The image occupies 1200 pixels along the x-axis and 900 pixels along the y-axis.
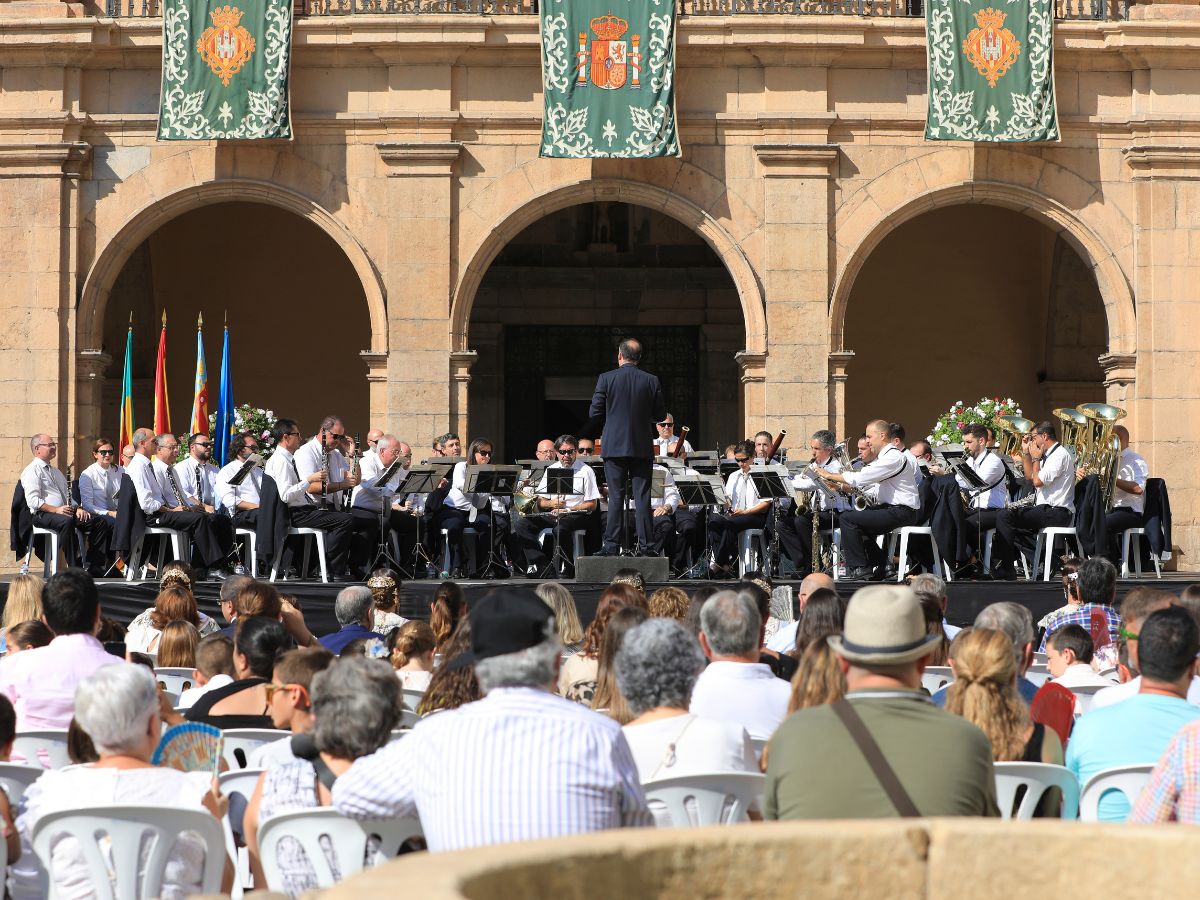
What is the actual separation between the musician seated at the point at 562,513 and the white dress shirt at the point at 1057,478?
3.49m

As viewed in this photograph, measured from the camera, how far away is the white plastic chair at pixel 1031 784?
4.63m

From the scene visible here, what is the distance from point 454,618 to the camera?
7746 millimetres

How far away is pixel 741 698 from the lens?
17.8 ft

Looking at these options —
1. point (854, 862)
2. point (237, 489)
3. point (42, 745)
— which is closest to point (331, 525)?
point (237, 489)

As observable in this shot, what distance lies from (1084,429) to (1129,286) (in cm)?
328

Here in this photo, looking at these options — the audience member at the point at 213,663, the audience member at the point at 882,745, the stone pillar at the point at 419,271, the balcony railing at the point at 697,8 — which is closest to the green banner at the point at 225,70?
the balcony railing at the point at 697,8

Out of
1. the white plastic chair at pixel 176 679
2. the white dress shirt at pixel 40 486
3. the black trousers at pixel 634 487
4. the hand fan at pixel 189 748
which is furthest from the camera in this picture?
the white dress shirt at pixel 40 486

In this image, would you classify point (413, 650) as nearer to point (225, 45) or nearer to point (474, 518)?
point (474, 518)

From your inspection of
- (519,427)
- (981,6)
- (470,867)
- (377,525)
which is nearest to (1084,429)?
(981,6)

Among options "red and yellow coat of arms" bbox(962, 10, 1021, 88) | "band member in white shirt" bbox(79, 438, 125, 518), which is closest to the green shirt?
"band member in white shirt" bbox(79, 438, 125, 518)

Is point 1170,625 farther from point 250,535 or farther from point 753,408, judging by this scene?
point 753,408

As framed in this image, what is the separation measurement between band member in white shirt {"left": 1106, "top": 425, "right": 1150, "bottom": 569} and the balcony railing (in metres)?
4.91

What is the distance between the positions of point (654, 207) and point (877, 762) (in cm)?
1298

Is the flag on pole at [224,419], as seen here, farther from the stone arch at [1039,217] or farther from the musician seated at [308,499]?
the stone arch at [1039,217]
